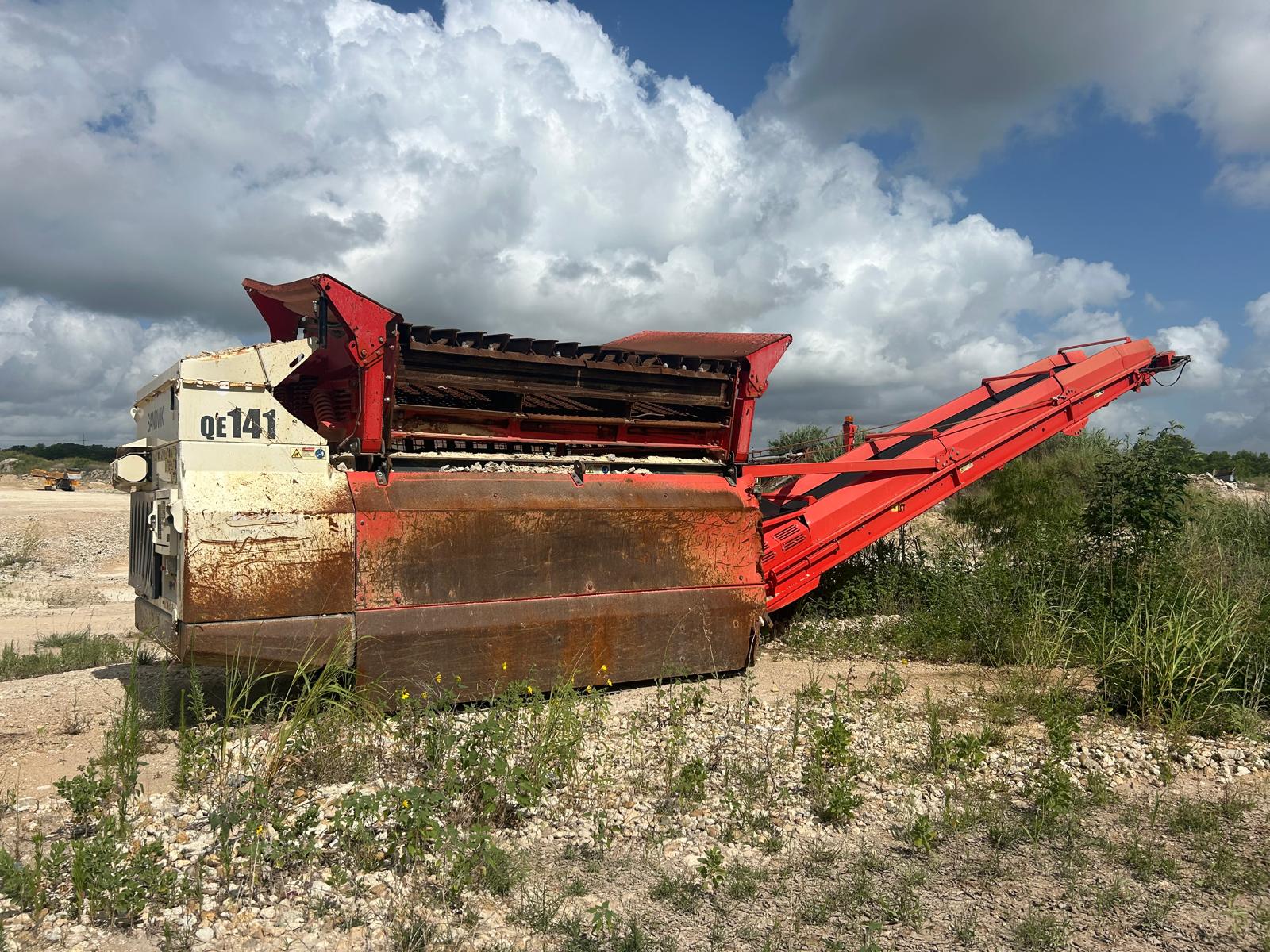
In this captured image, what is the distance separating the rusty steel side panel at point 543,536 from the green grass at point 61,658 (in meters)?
3.94

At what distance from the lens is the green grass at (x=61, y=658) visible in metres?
7.61

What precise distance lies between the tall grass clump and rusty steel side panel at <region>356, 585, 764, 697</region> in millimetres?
1925

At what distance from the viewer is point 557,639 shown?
616 cm

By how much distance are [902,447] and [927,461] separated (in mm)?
1040

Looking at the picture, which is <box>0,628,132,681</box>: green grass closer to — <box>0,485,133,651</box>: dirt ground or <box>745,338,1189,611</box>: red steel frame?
<box>0,485,133,651</box>: dirt ground

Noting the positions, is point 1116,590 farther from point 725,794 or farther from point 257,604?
point 257,604

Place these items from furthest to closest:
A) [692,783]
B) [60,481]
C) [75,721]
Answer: [60,481]
[75,721]
[692,783]

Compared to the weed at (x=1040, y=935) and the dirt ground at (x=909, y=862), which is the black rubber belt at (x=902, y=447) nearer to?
the dirt ground at (x=909, y=862)

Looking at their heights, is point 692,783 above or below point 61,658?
below

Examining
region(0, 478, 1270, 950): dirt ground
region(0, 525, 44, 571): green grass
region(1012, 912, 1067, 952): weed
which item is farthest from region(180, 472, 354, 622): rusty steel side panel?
region(0, 525, 44, 571): green grass

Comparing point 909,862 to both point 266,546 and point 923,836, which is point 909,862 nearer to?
point 923,836

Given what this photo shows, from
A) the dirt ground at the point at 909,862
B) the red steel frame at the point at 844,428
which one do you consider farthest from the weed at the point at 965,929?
the red steel frame at the point at 844,428

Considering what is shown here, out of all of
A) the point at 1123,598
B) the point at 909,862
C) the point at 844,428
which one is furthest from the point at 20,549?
the point at 1123,598

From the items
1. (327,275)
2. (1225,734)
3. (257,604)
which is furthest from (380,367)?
(1225,734)
